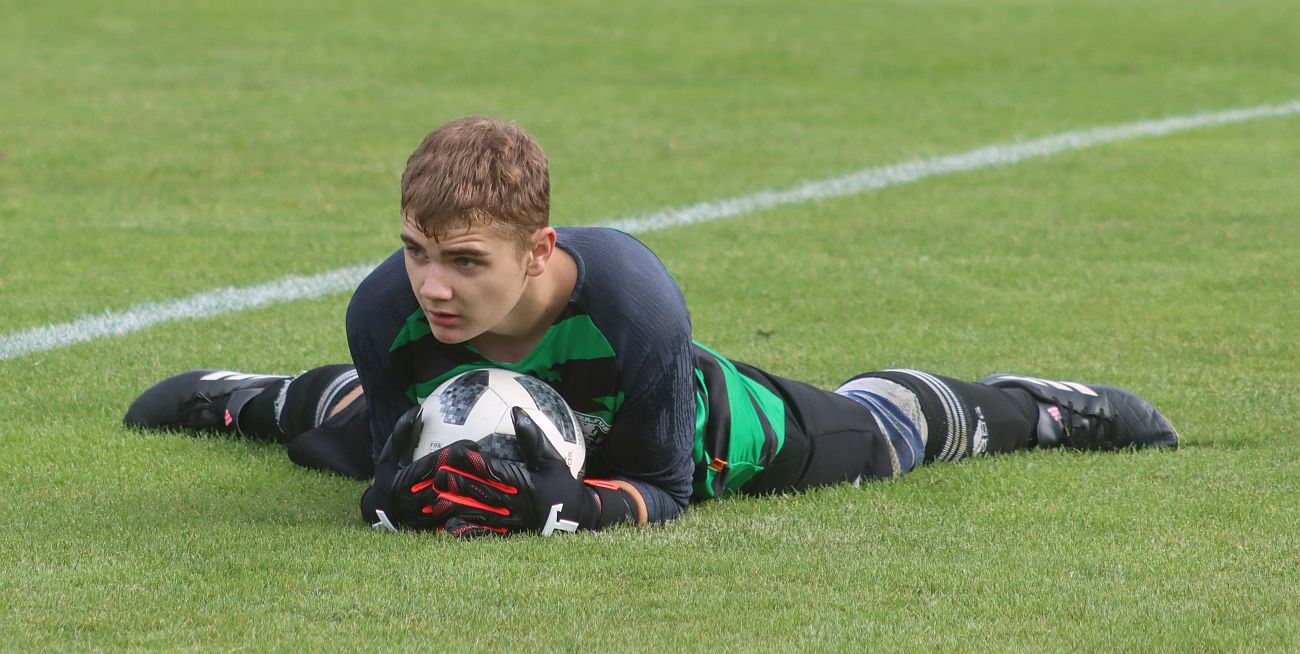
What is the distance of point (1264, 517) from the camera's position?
425cm

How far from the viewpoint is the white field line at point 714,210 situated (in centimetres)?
673

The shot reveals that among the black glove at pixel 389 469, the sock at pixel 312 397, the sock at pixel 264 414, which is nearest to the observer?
the black glove at pixel 389 469

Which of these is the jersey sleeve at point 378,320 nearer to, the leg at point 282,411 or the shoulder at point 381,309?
the shoulder at point 381,309

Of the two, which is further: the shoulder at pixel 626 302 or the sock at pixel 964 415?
the sock at pixel 964 415

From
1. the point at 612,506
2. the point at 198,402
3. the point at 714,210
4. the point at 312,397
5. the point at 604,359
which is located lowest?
the point at 714,210

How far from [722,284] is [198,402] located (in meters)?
3.30

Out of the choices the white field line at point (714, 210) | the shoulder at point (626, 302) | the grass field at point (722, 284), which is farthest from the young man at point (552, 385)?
the white field line at point (714, 210)

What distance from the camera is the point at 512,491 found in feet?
12.8

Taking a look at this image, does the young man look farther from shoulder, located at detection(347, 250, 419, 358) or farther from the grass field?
the grass field

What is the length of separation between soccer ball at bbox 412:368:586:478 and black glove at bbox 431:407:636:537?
2.3 inches

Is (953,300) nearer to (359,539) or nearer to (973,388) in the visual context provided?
(973,388)

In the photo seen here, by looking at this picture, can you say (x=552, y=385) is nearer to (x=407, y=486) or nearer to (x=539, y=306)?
(x=539, y=306)

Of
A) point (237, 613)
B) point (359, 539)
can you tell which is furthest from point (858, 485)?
point (237, 613)

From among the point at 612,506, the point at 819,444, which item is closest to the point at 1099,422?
the point at 819,444
